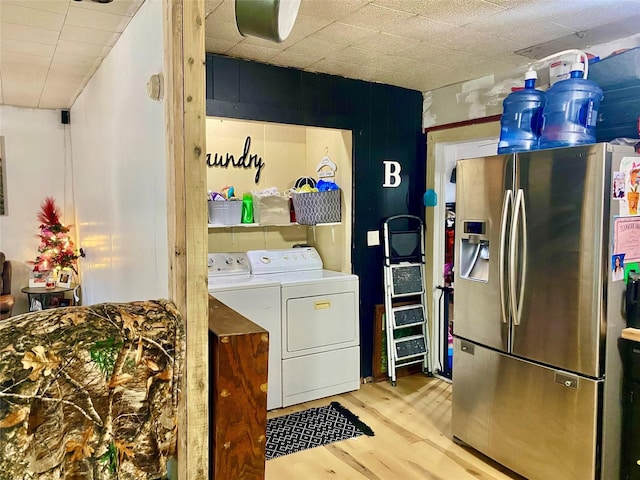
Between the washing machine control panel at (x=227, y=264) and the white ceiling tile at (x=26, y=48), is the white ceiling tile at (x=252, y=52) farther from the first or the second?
the washing machine control panel at (x=227, y=264)

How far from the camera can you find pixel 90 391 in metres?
1.33

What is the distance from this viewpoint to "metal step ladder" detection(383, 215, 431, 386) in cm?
371

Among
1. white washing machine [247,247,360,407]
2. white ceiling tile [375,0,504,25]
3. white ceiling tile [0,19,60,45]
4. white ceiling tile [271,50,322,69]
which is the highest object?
white ceiling tile [271,50,322,69]

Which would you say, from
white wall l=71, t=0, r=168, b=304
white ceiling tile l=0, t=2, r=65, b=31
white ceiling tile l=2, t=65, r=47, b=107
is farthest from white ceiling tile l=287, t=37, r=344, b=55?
white ceiling tile l=2, t=65, r=47, b=107

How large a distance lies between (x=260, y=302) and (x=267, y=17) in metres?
2.17

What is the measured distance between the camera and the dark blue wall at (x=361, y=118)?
10.3ft

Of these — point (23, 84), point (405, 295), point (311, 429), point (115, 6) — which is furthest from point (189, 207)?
point (23, 84)

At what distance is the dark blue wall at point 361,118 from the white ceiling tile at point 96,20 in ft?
2.69

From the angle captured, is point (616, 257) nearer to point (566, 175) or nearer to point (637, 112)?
point (566, 175)

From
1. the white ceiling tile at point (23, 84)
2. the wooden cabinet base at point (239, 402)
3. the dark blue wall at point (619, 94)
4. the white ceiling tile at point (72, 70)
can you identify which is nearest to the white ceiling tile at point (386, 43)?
the dark blue wall at point (619, 94)

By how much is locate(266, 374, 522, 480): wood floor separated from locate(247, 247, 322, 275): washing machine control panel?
0.99 meters

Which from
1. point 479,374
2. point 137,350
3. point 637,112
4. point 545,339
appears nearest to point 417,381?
point 479,374

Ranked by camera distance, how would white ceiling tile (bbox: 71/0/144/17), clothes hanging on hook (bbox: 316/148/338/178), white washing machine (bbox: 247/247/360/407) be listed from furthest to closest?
clothes hanging on hook (bbox: 316/148/338/178) < white washing machine (bbox: 247/247/360/407) < white ceiling tile (bbox: 71/0/144/17)

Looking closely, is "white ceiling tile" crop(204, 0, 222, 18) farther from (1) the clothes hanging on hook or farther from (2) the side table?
(2) the side table
